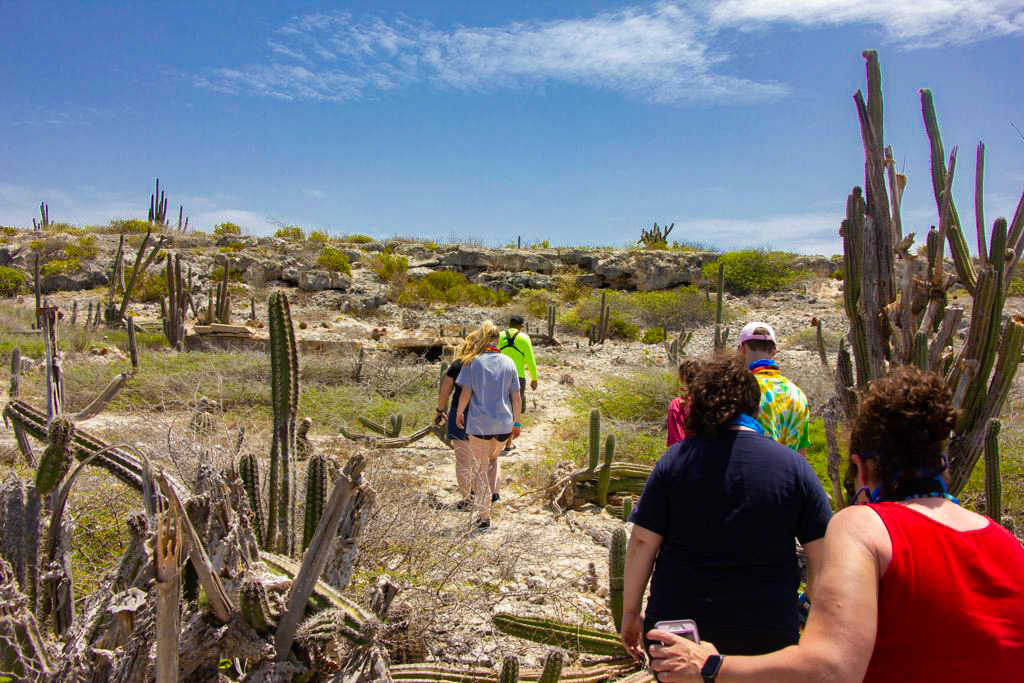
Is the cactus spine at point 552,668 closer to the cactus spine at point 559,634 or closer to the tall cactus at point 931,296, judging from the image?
the cactus spine at point 559,634

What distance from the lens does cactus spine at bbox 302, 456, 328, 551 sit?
3193mm

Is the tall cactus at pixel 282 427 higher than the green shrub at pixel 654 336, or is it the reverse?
the tall cactus at pixel 282 427

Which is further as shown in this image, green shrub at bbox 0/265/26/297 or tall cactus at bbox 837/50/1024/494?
green shrub at bbox 0/265/26/297

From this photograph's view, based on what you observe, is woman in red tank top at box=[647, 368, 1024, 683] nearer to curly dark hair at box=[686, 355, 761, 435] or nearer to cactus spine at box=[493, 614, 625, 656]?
curly dark hair at box=[686, 355, 761, 435]

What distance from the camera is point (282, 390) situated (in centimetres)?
346

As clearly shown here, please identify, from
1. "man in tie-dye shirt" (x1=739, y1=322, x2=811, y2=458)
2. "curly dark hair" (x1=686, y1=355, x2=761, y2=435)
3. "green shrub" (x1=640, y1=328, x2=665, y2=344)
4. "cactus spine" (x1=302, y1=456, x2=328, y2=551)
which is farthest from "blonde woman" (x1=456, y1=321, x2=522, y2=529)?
"green shrub" (x1=640, y1=328, x2=665, y2=344)

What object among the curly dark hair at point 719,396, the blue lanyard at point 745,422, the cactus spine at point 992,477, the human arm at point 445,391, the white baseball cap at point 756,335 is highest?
the white baseball cap at point 756,335

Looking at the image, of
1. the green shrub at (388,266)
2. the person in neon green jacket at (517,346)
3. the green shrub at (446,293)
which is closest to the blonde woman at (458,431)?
the person in neon green jacket at (517,346)

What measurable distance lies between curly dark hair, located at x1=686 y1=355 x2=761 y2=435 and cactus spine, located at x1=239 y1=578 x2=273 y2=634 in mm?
1447

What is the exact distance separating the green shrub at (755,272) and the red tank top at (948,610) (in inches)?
1306

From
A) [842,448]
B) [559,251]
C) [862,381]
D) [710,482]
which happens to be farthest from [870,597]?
[559,251]

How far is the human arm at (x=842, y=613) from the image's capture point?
55.2 inches

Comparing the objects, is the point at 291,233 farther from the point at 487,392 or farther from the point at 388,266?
the point at 487,392

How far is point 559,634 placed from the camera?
3.31m
